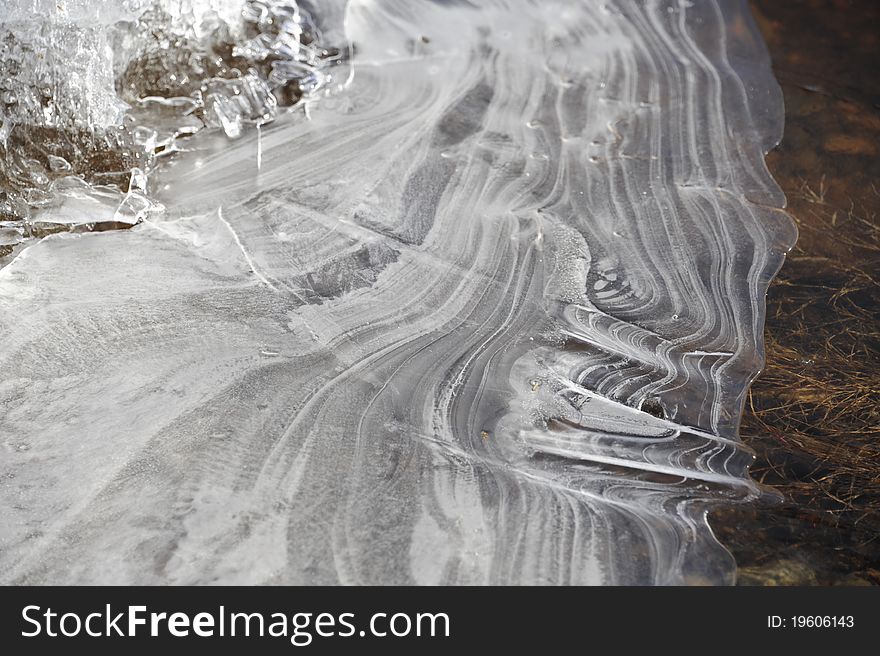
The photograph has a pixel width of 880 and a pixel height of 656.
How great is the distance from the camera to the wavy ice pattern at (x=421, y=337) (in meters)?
1.27

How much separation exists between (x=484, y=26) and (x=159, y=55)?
2.86 feet

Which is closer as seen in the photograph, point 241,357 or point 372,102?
point 241,357

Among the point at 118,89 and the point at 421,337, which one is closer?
the point at 421,337

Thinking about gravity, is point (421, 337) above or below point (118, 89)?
below

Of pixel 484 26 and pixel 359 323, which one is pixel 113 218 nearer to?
pixel 359 323

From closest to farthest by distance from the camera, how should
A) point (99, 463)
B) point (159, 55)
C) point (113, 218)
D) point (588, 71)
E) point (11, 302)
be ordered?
point (99, 463) < point (11, 302) < point (113, 218) < point (159, 55) < point (588, 71)

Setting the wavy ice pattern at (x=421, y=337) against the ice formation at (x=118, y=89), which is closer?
the wavy ice pattern at (x=421, y=337)

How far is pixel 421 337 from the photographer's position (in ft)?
5.31

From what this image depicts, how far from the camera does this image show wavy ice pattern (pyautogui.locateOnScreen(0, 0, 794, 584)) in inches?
50.0

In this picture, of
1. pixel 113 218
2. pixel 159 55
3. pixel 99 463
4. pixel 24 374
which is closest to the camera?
pixel 99 463

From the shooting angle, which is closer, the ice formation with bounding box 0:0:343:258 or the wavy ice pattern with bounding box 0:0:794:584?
the wavy ice pattern with bounding box 0:0:794:584

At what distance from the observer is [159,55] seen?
7.16 feet

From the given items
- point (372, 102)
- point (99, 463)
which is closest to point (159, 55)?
point (372, 102)

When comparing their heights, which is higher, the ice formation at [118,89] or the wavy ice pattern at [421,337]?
the ice formation at [118,89]
